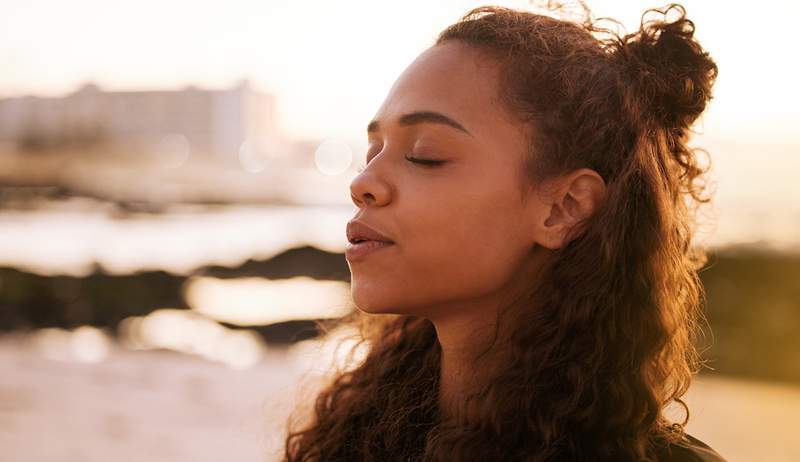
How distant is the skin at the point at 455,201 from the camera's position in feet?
5.75

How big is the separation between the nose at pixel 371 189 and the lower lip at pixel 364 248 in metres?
0.08

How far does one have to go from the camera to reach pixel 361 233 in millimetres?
1814

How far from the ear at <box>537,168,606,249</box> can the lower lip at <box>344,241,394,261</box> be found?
13.5 inches

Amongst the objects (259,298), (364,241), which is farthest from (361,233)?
(259,298)

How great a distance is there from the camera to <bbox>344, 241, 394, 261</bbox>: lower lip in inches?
70.5

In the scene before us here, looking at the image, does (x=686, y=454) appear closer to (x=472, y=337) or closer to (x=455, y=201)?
(x=472, y=337)

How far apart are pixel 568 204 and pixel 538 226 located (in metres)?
0.08

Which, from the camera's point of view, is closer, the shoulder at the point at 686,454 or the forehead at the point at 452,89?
the shoulder at the point at 686,454

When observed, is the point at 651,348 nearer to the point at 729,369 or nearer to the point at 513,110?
the point at 513,110

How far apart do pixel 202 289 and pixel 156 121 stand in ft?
101

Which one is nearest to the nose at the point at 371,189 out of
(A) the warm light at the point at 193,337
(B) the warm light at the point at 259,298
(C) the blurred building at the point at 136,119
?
(A) the warm light at the point at 193,337

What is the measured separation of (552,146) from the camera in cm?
179

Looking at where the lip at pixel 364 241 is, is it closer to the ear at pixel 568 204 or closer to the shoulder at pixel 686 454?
the ear at pixel 568 204

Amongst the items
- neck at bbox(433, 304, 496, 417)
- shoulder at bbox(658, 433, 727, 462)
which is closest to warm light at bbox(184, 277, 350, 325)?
neck at bbox(433, 304, 496, 417)
